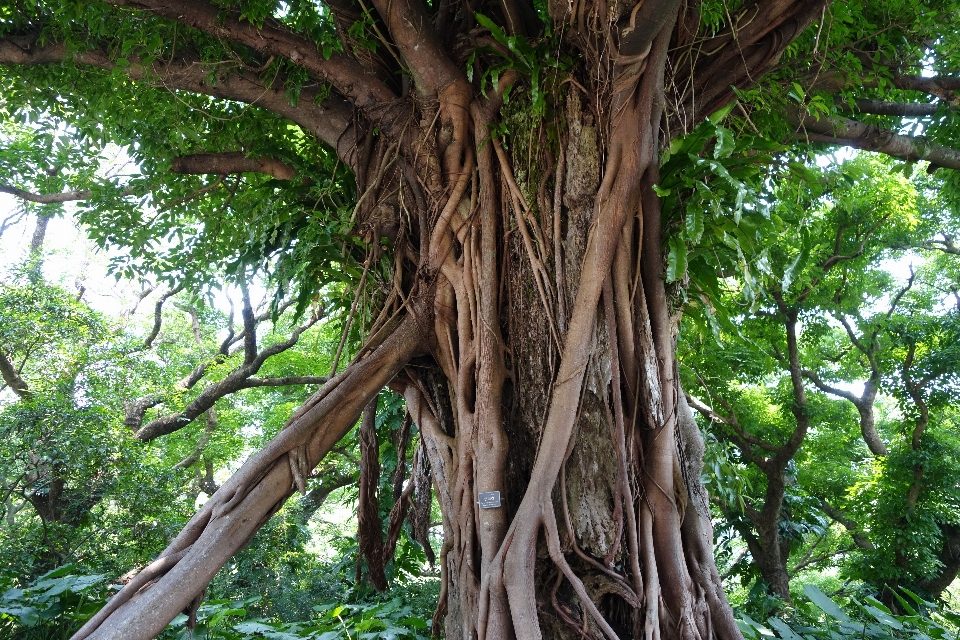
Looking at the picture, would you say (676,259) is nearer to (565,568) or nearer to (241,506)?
(565,568)

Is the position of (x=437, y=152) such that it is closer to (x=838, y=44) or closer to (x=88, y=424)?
(x=838, y=44)

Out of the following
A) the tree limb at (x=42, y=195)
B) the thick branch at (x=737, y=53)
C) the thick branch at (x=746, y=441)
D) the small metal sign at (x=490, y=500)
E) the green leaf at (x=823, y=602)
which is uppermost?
the tree limb at (x=42, y=195)

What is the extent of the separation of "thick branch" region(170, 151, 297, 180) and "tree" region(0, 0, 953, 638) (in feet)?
0.06

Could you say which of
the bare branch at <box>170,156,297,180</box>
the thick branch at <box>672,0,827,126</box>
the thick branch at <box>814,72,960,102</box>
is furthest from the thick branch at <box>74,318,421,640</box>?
the thick branch at <box>814,72,960,102</box>

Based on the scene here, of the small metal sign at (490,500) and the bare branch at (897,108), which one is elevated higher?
the bare branch at (897,108)

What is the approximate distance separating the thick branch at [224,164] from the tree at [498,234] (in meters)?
0.02

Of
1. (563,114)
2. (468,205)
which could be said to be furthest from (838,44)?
(468,205)

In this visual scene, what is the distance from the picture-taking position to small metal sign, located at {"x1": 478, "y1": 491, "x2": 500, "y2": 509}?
2.29 meters

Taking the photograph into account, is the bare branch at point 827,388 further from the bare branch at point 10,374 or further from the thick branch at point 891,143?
the bare branch at point 10,374

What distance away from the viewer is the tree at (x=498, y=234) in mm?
2176

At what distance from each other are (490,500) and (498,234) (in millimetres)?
1091

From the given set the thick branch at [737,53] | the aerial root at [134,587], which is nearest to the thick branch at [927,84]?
the thick branch at [737,53]

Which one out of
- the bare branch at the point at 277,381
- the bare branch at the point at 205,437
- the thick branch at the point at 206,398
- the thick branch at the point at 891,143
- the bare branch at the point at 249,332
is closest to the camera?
the thick branch at the point at 891,143

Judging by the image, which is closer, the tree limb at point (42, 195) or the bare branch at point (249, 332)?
the tree limb at point (42, 195)
